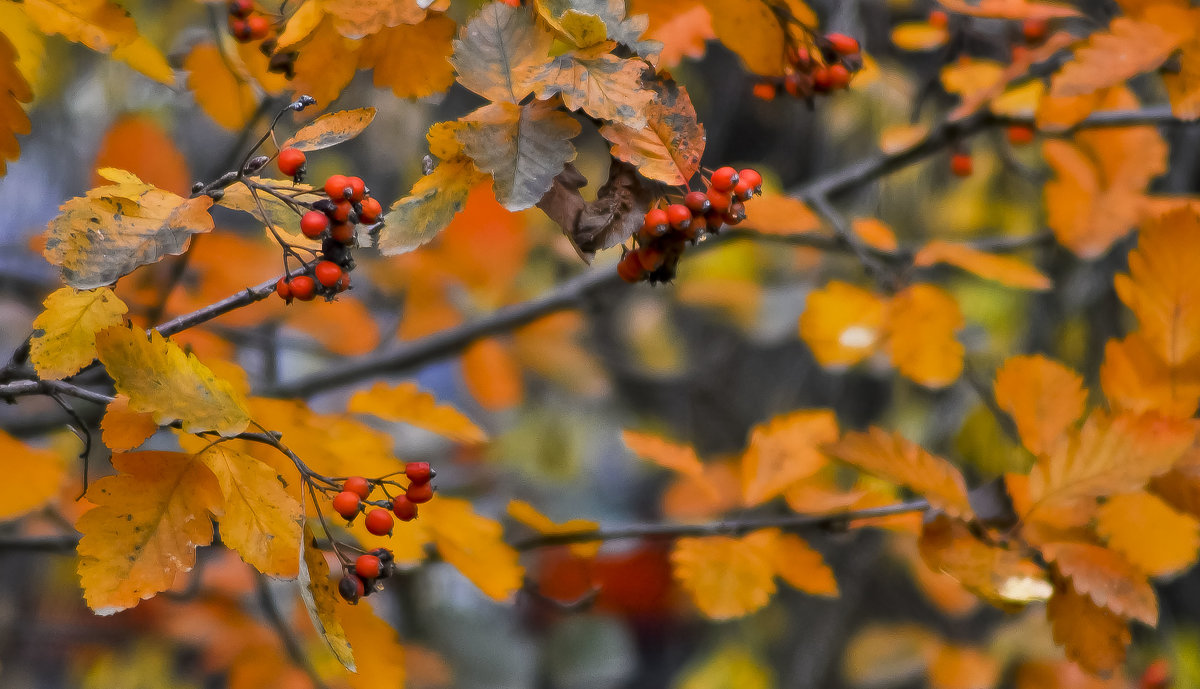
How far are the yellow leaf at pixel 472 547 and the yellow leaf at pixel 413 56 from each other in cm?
37

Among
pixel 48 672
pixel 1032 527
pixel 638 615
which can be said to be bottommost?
pixel 638 615

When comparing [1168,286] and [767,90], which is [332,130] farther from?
[1168,286]

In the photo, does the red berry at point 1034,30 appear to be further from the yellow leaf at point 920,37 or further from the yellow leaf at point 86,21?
the yellow leaf at point 86,21

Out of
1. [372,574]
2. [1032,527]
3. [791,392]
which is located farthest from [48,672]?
[1032,527]

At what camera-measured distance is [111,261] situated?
49cm

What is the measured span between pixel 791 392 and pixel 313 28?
1.79 meters

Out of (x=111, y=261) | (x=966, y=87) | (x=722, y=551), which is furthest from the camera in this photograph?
(x=966, y=87)

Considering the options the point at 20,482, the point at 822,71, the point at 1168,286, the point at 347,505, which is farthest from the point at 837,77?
the point at 20,482

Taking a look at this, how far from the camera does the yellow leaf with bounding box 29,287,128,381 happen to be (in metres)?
0.51

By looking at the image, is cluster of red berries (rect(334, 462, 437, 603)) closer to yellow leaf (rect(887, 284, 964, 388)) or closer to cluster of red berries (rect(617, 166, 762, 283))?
cluster of red berries (rect(617, 166, 762, 283))

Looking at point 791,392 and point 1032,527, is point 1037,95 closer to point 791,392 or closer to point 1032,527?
point 1032,527

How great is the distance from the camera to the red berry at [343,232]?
1.68 ft

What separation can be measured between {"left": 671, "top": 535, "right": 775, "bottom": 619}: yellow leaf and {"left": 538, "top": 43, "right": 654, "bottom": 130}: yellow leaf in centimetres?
46

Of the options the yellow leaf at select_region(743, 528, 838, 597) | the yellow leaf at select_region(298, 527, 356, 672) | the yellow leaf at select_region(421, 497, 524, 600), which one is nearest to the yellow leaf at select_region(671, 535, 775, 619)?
the yellow leaf at select_region(743, 528, 838, 597)
